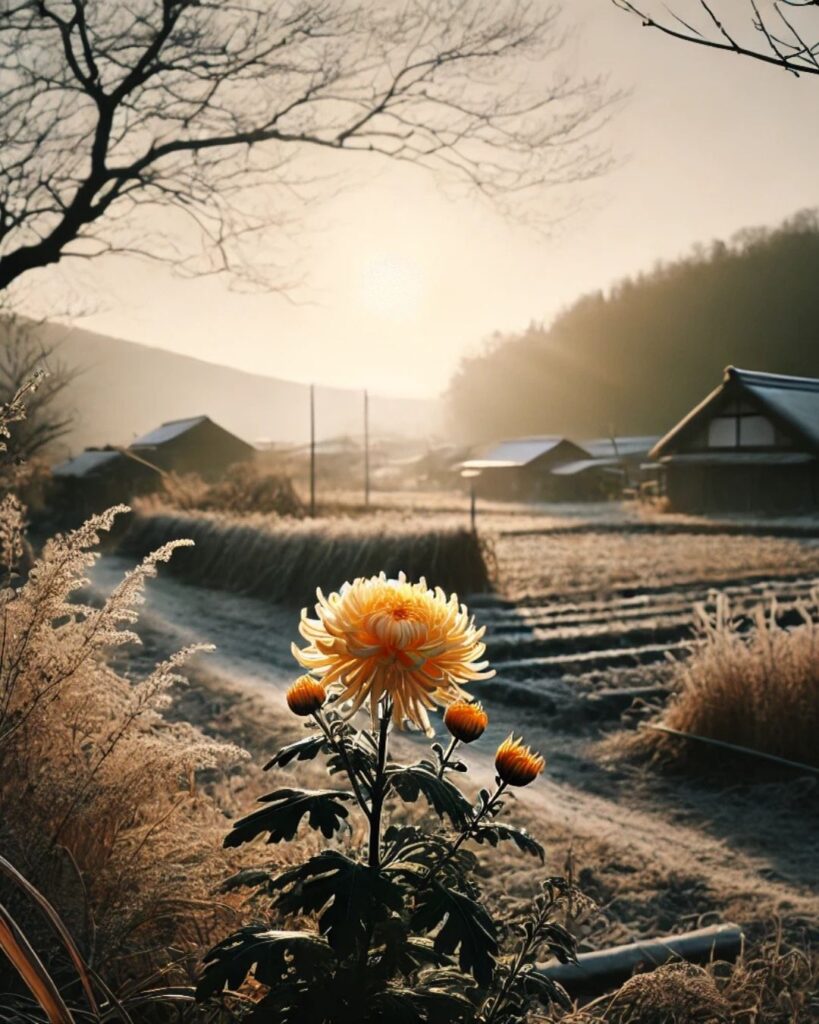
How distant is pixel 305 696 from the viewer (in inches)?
52.1

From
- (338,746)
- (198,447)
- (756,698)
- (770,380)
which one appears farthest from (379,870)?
(198,447)

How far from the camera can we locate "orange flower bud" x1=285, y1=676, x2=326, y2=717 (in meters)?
1.32

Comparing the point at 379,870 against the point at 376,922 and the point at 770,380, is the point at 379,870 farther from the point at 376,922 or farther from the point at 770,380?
the point at 770,380

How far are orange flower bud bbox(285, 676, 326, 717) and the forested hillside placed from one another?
5.82m

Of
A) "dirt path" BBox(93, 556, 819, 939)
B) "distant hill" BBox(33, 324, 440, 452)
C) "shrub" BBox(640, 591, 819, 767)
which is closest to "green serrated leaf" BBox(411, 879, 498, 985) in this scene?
"dirt path" BBox(93, 556, 819, 939)

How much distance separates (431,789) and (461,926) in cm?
20

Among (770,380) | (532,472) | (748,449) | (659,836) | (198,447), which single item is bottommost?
(659,836)

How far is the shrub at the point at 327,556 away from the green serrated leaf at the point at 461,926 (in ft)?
24.5

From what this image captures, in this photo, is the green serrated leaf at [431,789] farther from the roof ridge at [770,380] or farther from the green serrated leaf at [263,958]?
the roof ridge at [770,380]

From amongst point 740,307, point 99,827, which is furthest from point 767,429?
point 99,827

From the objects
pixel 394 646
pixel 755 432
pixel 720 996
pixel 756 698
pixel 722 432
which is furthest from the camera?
pixel 722 432

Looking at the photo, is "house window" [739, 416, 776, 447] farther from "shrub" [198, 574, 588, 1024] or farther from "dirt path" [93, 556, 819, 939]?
"shrub" [198, 574, 588, 1024]

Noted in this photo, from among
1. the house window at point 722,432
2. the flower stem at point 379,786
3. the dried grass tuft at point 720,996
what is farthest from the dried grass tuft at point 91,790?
the house window at point 722,432

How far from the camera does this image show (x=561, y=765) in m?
4.39
